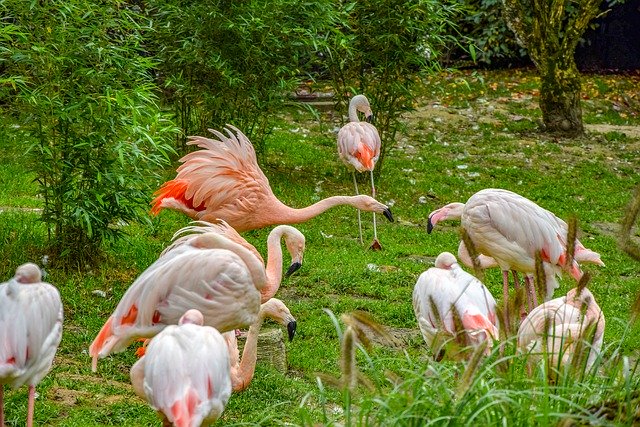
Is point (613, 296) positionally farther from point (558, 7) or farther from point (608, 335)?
point (558, 7)

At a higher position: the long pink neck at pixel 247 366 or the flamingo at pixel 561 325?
the flamingo at pixel 561 325

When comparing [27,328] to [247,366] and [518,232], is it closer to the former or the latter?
[247,366]

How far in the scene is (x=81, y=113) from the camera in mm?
6523

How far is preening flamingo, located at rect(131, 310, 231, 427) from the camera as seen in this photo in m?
3.66

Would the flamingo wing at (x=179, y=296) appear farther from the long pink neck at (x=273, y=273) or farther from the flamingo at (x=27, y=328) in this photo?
the long pink neck at (x=273, y=273)

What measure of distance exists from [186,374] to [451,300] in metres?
1.71

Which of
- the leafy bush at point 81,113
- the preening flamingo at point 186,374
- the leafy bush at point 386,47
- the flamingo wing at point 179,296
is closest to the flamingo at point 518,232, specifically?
the flamingo wing at point 179,296

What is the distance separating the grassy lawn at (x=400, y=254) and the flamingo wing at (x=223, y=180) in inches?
27.4

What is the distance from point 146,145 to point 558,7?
6783mm

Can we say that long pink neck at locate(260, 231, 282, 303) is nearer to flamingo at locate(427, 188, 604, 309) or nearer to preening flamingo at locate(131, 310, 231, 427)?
flamingo at locate(427, 188, 604, 309)

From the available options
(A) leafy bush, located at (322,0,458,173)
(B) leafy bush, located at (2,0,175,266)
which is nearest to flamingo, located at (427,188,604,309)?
(B) leafy bush, located at (2,0,175,266)

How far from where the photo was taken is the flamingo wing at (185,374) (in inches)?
144

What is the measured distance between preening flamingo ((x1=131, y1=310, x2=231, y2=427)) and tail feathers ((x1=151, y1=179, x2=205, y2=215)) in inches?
122

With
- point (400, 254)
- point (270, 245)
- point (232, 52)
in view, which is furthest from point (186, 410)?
point (232, 52)
